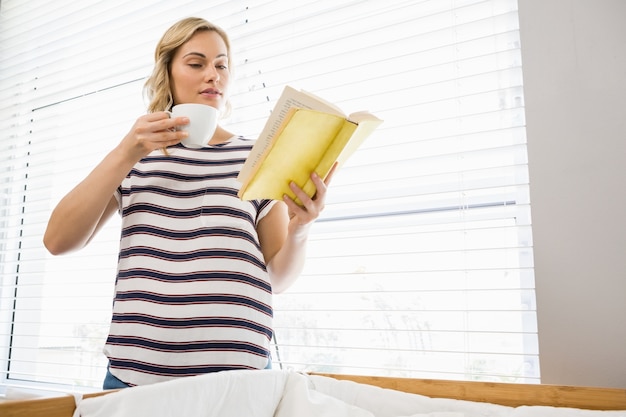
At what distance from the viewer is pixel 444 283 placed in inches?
53.2

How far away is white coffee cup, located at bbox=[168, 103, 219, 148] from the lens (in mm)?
953

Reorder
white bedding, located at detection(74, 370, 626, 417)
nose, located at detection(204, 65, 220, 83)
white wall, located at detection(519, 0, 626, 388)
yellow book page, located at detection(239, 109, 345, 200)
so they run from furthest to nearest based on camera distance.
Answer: nose, located at detection(204, 65, 220, 83) < white wall, located at detection(519, 0, 626, 388) < yellow book page, located at detection(239, 109, 345, 200) < white bedding, located at detection(74, 370, 626, 417)

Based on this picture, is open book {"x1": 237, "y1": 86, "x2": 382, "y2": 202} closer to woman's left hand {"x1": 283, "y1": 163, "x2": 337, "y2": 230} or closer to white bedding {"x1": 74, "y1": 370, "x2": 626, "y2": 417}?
woman's left hand {"x1": 283, "y1": 163, "x2": 337, "y2": 230}

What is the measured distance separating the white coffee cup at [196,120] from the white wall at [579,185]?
703 millimetres

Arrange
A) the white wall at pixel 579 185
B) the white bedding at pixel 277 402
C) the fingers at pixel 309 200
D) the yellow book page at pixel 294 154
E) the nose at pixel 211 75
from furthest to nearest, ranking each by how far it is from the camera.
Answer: the nose at pixel 211 75 → the white wall at pixel 579 185 → the fingers at pixel 309 200 → the yellow book page at pixel 294 154 → the white bedding at pixel 277 402

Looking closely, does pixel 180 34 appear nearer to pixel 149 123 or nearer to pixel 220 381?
pixel 149 123

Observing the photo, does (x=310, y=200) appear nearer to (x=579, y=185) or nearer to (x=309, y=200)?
(x=309, y=200)

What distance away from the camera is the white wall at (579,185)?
41.4 inches

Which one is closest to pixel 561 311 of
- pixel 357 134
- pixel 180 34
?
pixel 357 134

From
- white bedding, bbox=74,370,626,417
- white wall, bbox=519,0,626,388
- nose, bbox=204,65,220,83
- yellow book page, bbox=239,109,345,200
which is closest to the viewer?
white bedding, bbox=74,370,626,417

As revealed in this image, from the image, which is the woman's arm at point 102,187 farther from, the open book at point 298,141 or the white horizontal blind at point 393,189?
the white horizontal blind at point 393,189

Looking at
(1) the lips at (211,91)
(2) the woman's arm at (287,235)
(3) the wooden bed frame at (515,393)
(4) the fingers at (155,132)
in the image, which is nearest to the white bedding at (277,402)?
(3) the wooden bed frame at (515,393)

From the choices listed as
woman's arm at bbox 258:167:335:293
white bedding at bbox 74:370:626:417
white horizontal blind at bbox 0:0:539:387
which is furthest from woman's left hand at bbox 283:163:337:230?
white horizontal blind at bbox 0:0:539:387

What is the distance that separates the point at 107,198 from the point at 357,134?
51 centimetres
